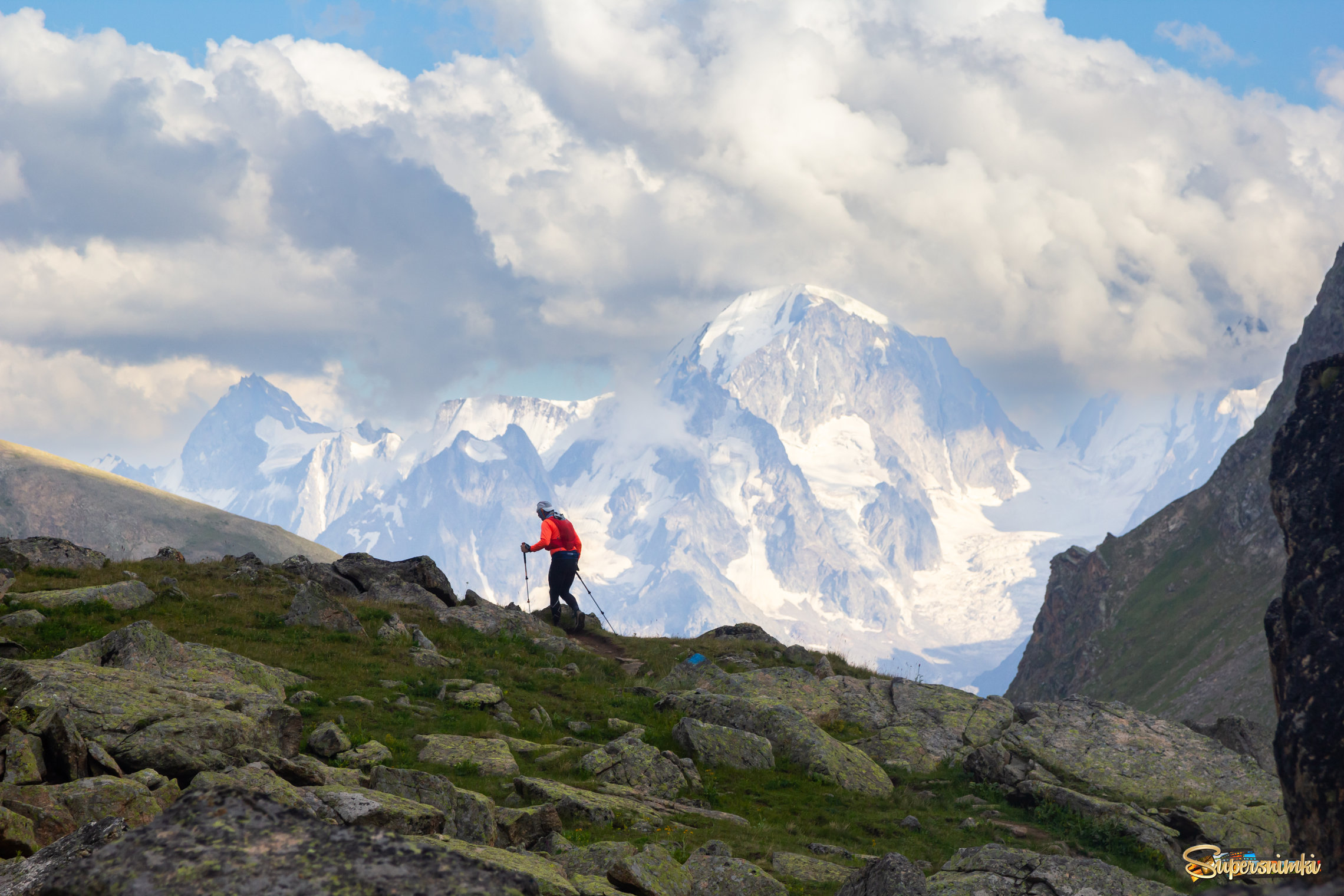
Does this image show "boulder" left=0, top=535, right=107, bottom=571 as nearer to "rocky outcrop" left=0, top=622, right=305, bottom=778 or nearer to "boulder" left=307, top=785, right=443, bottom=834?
"rocky outcrop" left=0, top=622, right=305, bottom=778

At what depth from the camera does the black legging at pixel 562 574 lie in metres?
39.7

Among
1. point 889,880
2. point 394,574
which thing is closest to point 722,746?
point 889,880

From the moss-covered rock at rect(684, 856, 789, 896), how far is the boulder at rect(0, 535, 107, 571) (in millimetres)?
29534

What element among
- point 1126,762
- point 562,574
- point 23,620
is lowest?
point 23,620

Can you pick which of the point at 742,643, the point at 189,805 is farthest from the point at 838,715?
the point at 189,805

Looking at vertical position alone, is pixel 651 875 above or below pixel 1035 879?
below

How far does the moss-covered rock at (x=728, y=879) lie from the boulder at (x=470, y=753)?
6.71 m

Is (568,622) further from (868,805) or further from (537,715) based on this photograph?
(868,805)

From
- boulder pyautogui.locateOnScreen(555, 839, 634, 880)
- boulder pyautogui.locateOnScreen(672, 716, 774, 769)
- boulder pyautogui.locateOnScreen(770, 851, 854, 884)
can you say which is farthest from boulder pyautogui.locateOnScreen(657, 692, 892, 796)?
boulder pyautogui.locateOnScreen(555, 839, 634, 880)

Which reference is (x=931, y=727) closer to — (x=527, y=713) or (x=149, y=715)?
(x=527, y=713)

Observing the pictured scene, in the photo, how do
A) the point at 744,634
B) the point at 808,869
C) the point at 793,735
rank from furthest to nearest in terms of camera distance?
the point at 744,634 < the point at 793,735 < the point at 808,869

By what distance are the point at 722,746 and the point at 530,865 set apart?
13.7 meters

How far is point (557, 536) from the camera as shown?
3941 centimetres

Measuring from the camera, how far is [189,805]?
7473 mm
